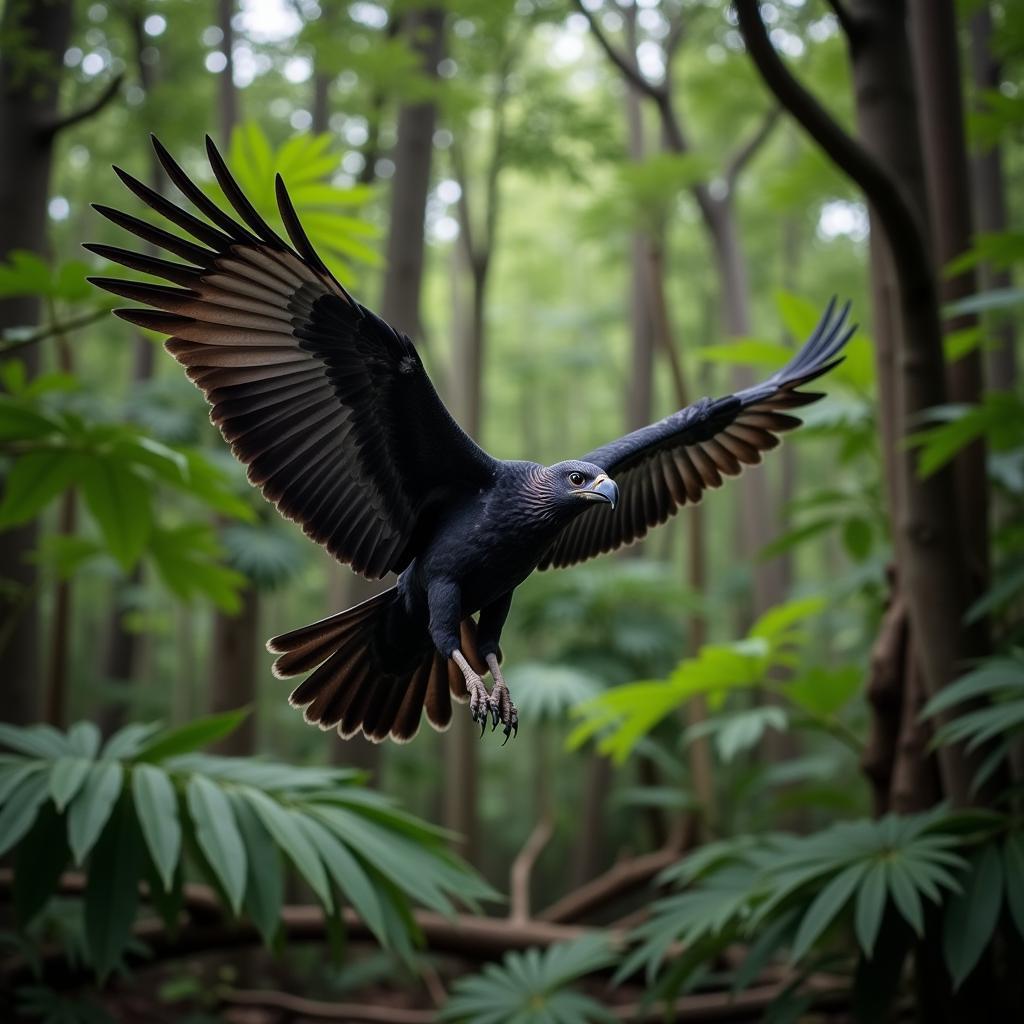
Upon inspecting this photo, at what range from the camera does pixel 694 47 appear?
11.0m

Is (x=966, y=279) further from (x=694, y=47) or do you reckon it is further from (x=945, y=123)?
(x=694, y=47)

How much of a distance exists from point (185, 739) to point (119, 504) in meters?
1.02

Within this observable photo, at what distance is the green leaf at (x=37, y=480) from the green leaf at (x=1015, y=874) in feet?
9.13

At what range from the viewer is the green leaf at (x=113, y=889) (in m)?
2.76

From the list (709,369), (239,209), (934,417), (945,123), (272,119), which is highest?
(272,119)

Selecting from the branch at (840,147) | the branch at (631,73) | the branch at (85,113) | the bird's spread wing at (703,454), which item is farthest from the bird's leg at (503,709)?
the branch at (631,73)

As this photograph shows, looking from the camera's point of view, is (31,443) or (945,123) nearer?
(31,443)

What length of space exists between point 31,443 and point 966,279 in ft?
12.6

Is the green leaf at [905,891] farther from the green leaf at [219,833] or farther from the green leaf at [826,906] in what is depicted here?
the green leaf at [219,833]

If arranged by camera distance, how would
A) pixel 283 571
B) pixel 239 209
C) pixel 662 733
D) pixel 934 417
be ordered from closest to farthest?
1. pixel 239 209
2. pixel 934 417
3. pixel 283 571
4. pixel 662 733

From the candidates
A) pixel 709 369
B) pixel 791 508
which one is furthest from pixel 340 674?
pixel 709 369

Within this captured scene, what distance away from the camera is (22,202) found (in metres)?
4.41

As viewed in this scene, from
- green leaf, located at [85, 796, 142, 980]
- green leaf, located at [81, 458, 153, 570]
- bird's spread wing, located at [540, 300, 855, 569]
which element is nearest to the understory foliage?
green leaf, located at [85, 796, 142, 980]

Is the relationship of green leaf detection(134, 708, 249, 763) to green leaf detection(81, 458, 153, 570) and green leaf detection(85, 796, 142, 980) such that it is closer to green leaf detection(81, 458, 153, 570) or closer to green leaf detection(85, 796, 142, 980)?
green leaf detection(85, 796, 142, 980)
